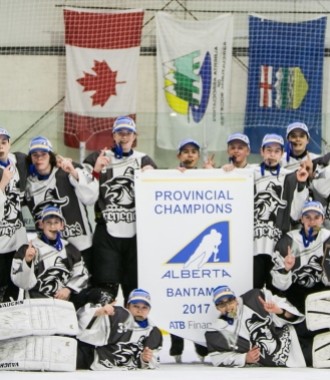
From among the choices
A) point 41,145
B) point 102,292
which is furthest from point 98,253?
point 41,145

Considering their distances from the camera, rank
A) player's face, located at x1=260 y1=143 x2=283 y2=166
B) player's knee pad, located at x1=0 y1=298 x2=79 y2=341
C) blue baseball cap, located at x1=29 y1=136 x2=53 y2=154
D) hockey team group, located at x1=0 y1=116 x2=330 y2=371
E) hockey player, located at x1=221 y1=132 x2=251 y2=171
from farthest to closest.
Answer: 1. hockey player, located at x1=221 y1=132 x2=251 y2=171
2. player's face, located at x1=260 y1=143 x2=283 y2=166
3. blue baseball cap, located at x1=29 y1=136 x2=53 y2=154
4. hockey team group, located at x1=0 y1=116 x2=330 y2=371
5. player's knee pad, located at x1=0 y1=298 x2=79 y2=341

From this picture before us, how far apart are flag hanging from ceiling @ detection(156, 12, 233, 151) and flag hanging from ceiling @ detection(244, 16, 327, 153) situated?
0.90 feet

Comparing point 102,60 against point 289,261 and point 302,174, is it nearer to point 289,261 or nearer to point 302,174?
point 302,174

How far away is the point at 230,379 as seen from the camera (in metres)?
6.38

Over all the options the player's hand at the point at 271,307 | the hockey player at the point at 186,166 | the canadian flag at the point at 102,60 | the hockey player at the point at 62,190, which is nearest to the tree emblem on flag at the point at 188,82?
the canadian flag at the point at 102,60

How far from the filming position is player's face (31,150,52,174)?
23.9 feet

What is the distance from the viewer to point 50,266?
7098 millimetres

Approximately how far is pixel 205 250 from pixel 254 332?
668mm

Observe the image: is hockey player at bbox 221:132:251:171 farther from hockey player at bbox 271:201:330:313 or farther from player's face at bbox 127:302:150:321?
player's face at bbox 127:302:150:321

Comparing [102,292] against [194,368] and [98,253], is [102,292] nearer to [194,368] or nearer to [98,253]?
[98,253]

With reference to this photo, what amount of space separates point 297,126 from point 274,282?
984mm

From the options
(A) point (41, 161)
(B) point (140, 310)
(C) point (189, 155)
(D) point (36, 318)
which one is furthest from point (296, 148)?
(D) point (36, 318)

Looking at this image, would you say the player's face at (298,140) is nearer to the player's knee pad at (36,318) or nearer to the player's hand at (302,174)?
the player's hand at (302,174)

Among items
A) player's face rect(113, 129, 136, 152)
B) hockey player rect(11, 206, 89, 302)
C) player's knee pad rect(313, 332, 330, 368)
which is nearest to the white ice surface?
player's knee pad rect(313, 332, 330, 368)
